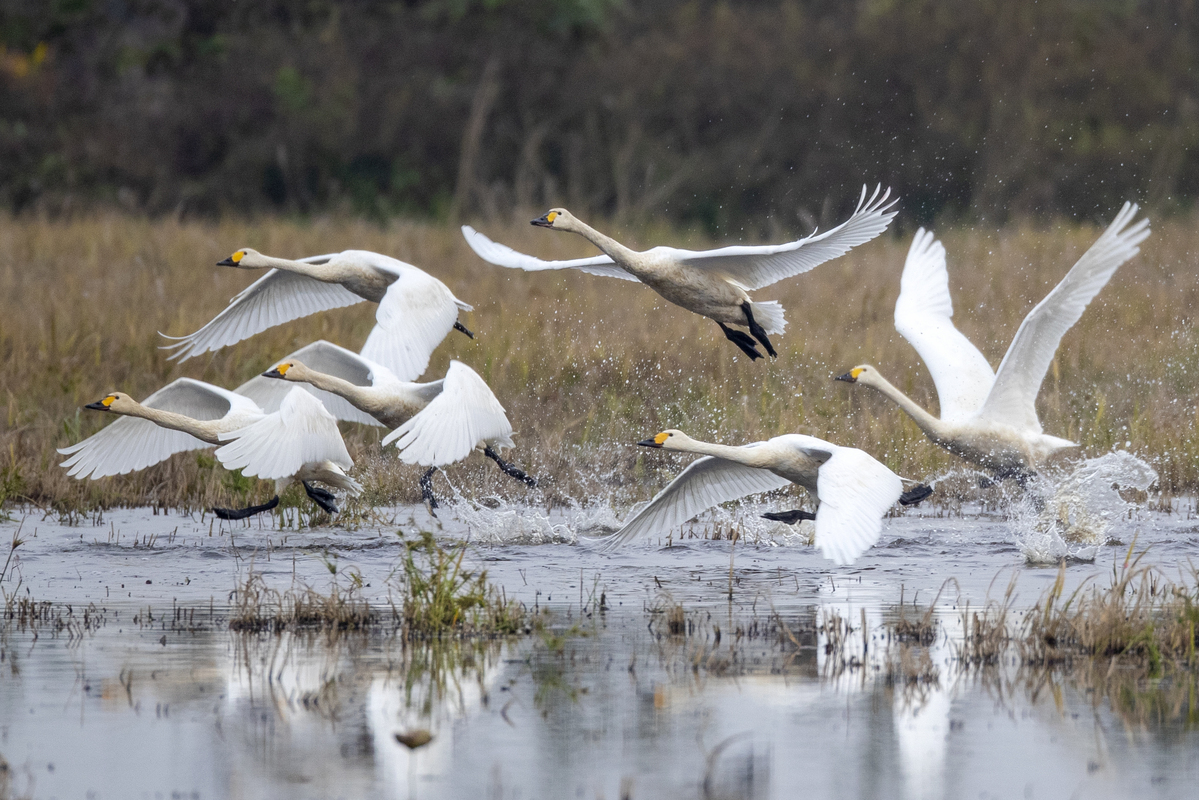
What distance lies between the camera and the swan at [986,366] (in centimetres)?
824

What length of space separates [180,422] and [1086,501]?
4.73 metres

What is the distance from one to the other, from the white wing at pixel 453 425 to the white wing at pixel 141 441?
A: 56.3 inches

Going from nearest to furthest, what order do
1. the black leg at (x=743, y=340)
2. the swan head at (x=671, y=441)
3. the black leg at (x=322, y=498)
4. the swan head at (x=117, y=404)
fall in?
the swan head at (x=671, y=441) → the swan head at (x=117, y=404) → the black leg at (x=322, y=498) → the black leg at (x=743, y=340)

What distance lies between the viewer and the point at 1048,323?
336 inches

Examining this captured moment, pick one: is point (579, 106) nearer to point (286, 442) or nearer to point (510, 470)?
point (510, 470)

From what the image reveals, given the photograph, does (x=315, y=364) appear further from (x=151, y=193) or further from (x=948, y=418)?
(x=151, y=193)

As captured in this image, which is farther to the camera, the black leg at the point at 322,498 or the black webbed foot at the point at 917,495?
the black leg at the point at 322,498

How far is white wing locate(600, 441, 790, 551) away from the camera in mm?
7906

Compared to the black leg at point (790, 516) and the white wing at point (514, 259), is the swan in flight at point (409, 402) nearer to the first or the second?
the white wing at point (514, 259)

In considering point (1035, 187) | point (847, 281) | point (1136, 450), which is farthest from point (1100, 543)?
point (1035, 187)

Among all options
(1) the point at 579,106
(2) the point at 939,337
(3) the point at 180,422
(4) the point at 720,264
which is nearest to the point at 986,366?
(2) the point at 939,337

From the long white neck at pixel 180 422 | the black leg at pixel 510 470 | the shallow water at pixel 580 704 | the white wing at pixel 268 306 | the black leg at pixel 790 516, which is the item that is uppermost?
the white wing at pixel 268 306

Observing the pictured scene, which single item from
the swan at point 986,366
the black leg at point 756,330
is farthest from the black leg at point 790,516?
the black leg at point 756,330

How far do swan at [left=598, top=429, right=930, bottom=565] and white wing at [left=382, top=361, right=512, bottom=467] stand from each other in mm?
819
